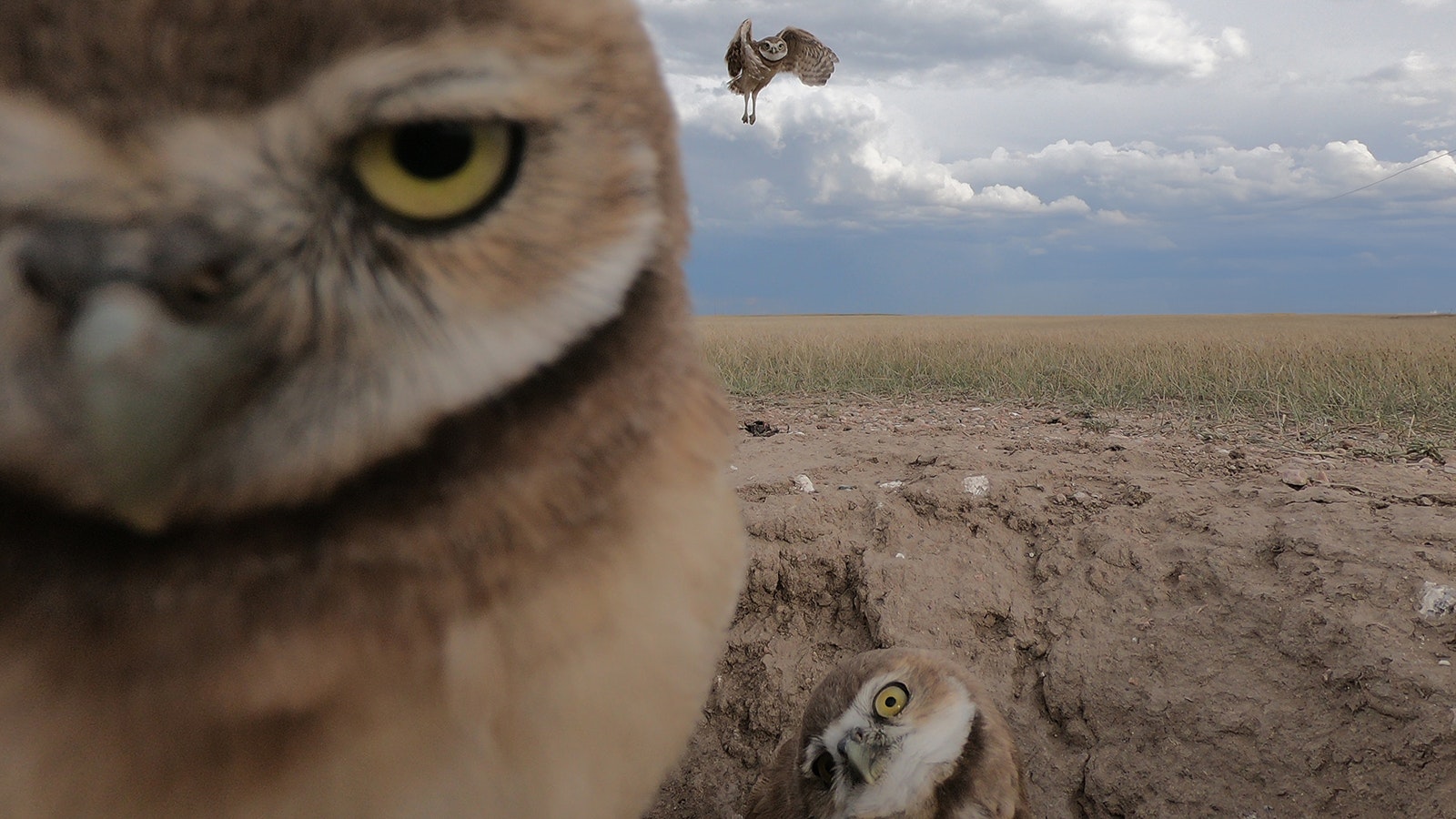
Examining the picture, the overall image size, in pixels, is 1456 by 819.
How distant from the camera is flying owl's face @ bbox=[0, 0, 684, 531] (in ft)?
1.93

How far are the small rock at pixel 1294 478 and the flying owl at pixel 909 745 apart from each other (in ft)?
5.62

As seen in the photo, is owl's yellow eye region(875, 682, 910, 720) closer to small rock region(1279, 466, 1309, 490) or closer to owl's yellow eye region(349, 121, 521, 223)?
small rock region(1279, 466, 1309, 490)

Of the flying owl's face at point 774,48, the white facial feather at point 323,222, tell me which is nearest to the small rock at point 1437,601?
the white facial feather at point 323,222

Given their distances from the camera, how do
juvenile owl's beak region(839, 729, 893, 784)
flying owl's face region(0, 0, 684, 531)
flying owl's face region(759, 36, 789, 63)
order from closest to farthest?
1. flying owl's face region(0, 0, 684, 531)
2. juvenile owl's beak region(839, 729, 893, 784)
3. flying owl's face region(759, 36, 789, 63)

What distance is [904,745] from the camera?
3125mm

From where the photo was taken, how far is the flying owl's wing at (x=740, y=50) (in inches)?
248

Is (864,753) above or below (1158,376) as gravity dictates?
below

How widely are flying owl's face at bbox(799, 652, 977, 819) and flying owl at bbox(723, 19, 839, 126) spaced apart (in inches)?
143

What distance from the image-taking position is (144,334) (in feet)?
1.98

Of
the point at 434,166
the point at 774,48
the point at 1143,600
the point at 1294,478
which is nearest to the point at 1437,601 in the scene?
the point at 1143,600

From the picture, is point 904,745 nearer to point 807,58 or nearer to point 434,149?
point 434,149

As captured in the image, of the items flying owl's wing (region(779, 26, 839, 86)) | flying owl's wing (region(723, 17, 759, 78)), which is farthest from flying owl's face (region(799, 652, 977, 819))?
flying owl's wing (region(779, 26, 839, 86))

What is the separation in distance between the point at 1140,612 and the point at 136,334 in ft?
11.6

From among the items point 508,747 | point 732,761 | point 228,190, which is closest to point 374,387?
point 228,190
